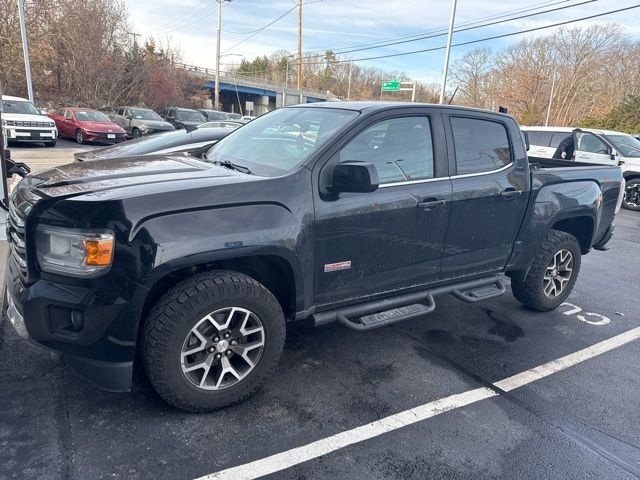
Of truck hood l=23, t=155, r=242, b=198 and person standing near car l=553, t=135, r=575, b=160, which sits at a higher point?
truck hood l=23, t=155, r=242, b=198

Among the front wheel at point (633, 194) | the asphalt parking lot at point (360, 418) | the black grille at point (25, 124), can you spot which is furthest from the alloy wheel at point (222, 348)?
the black grille at point (25, 124)

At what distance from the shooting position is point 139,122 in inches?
826

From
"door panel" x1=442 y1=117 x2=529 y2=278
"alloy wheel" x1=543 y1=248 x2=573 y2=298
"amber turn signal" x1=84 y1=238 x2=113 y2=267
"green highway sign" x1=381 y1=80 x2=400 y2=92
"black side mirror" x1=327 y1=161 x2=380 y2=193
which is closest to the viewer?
"amber turn signal" x1=84 y1=238 x2=113 y2=267

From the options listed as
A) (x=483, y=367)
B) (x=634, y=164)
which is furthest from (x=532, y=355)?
(x=634, y=164)

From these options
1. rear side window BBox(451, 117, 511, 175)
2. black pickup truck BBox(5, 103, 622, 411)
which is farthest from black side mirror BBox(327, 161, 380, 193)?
rear side window BBox(451, 117, 511, 175)

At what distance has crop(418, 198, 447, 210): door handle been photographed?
3.45m

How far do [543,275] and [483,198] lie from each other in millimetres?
1316

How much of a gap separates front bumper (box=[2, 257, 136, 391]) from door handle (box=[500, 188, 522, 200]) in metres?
3.06

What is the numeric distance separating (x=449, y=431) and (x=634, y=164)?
11.8 m

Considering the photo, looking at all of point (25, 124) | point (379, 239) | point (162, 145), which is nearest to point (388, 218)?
point (379, 239)

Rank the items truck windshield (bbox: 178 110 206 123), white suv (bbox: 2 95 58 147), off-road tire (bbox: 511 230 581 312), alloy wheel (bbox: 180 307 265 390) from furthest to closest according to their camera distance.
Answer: truck windshield (bbox: 178 110 206 123), white suv (bbox: 2 95 58 147), off-road tire (bbox: 511 230 581 312), alloy wheel (bbox: 180 307 265 390)

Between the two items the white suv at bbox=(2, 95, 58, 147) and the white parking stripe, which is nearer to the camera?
the white parking stripe

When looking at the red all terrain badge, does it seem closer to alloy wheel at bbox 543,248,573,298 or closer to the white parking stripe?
the white parking stripe

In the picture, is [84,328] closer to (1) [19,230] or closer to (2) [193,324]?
(2) [193,324]
